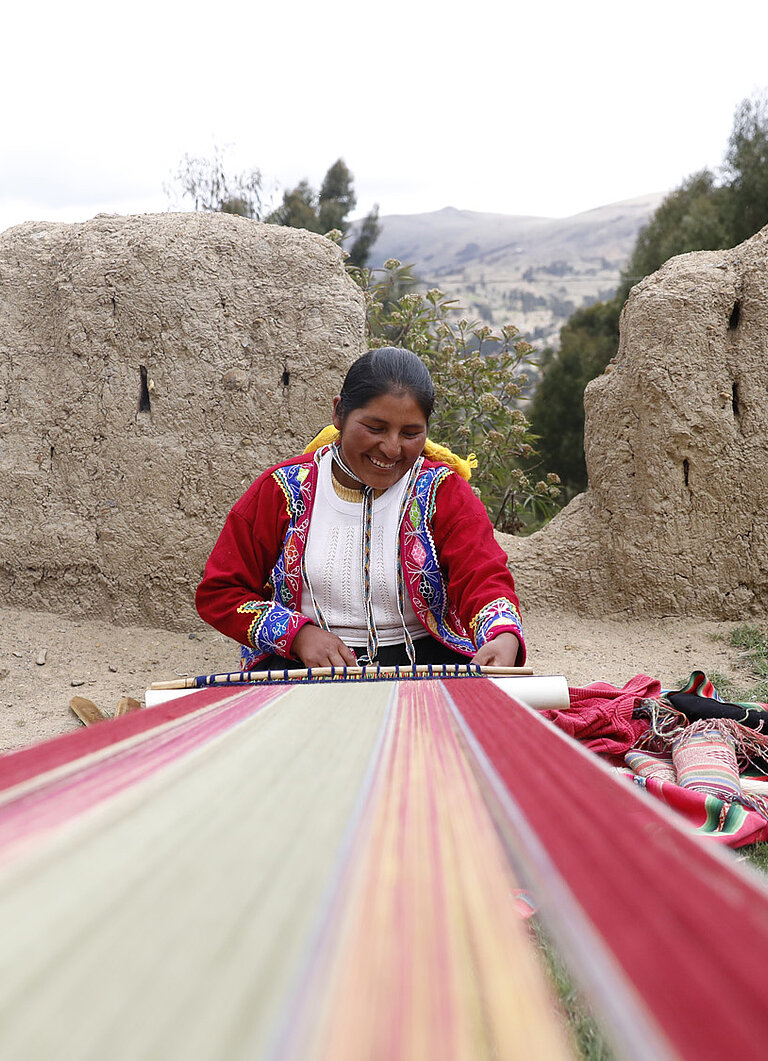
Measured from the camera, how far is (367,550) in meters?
2.23

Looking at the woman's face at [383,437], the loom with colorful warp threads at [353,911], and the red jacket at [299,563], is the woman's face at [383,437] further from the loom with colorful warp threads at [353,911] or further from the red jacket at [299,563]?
the loom with colorful warp threads at [353,911]

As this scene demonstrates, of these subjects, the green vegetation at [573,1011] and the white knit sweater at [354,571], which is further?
the white knit sweater at [354,571]

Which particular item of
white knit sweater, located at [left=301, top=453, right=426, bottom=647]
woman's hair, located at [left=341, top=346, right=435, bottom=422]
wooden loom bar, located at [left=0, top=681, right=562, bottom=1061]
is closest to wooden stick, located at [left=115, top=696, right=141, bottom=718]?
white knit sweater, located at [left=301, top=453, right=426, bottom=647]

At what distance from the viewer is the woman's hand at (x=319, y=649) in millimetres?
2020

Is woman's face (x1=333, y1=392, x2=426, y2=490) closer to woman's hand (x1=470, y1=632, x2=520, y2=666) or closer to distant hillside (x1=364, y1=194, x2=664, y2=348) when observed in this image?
woman's hand (x1=470, y1=632, x2=520, y2=666)

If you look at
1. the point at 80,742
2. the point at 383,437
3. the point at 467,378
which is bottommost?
the point at 80,742

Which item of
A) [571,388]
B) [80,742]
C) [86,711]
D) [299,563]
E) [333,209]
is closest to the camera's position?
[80,742]

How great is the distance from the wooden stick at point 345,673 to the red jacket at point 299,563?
0.84 ft

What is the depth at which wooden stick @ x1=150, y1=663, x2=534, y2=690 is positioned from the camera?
1771mm

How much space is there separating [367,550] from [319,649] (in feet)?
1.05

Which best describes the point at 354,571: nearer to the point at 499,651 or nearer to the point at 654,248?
the point at 499,651

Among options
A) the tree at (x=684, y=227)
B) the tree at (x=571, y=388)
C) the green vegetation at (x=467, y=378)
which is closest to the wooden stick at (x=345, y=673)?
the green vegetation at (x=467, y=378)

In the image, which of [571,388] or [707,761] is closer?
[707,761]

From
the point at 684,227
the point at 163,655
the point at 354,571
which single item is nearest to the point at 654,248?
the point at 684,227
